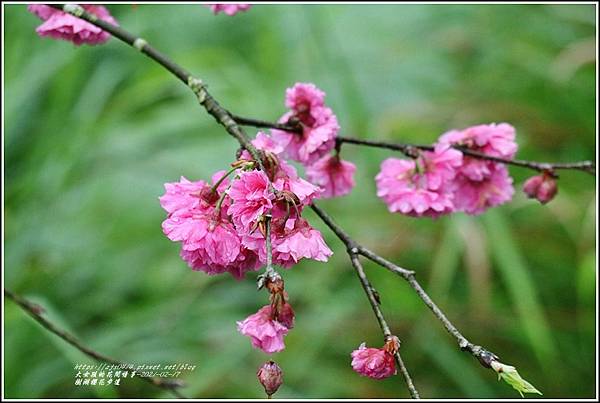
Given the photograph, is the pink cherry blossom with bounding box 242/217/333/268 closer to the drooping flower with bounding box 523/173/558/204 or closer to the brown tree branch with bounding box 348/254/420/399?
the brown tree branch with bounding box 348/254/420/399

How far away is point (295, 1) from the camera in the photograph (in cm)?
173

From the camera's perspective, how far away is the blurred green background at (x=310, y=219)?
1344 mm

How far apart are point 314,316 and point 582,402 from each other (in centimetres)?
48

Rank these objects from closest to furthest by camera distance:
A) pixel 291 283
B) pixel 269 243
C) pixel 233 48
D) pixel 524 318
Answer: pixel 269 243
pixel 524 318
pixel 291 283
pixel 233 48

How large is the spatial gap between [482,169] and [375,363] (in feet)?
0.96

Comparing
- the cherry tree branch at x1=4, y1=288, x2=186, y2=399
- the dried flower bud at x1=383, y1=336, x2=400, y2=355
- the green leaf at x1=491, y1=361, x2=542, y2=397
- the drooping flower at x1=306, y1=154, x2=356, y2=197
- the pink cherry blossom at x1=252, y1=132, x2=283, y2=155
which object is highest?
the drooping flower at x1=306, y1=154, x2=356, y2=197

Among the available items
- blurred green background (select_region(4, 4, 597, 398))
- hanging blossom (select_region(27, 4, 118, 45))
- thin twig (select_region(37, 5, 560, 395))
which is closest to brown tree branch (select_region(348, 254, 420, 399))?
thin twig (select_region(37, 5, 560, 395))

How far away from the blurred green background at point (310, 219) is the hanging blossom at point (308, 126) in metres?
0.67

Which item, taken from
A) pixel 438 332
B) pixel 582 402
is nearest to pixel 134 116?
pixel 438 332

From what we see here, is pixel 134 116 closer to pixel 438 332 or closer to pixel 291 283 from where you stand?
pixel 291 283

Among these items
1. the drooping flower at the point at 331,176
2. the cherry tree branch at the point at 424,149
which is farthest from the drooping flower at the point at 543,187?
the drooping flower at the point at 331,176

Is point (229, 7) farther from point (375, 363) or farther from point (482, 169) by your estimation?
point (375, 363)

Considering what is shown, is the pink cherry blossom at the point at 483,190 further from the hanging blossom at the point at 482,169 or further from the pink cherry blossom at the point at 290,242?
the pink cherry blossom at the point at 290,242

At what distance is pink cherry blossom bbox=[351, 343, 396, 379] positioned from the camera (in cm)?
52
